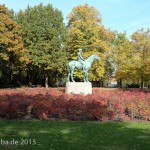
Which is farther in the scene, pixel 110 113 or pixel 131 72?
pixel 131 72

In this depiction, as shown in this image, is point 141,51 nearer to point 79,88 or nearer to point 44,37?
point 44,37

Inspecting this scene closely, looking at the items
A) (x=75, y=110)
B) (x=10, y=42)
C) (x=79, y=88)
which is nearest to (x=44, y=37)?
(x=10, y=42)

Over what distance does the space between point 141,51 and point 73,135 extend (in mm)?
38010

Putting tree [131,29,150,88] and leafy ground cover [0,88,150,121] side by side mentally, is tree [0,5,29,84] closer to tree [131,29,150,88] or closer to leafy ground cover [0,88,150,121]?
tree [131,29,150,88]

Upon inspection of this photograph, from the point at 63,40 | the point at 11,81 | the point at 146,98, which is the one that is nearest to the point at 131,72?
the point at 63,40

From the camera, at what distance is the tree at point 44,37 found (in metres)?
44.8

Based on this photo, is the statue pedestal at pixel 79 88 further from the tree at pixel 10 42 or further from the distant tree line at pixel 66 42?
the distant tree line at pixel 66 42

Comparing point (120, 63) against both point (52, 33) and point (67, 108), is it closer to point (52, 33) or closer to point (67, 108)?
point (52, 33)

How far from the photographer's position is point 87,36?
4672 centimetres

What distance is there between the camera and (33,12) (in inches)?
1890

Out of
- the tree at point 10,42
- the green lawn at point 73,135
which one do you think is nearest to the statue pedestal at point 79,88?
the green lawn at point 73,135

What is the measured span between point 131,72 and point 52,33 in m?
12.9

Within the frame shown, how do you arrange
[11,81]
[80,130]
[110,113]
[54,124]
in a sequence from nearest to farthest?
[80,130] < [54,124] < [110,113] < [11,81]

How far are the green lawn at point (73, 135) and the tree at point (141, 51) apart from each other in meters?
31.7
